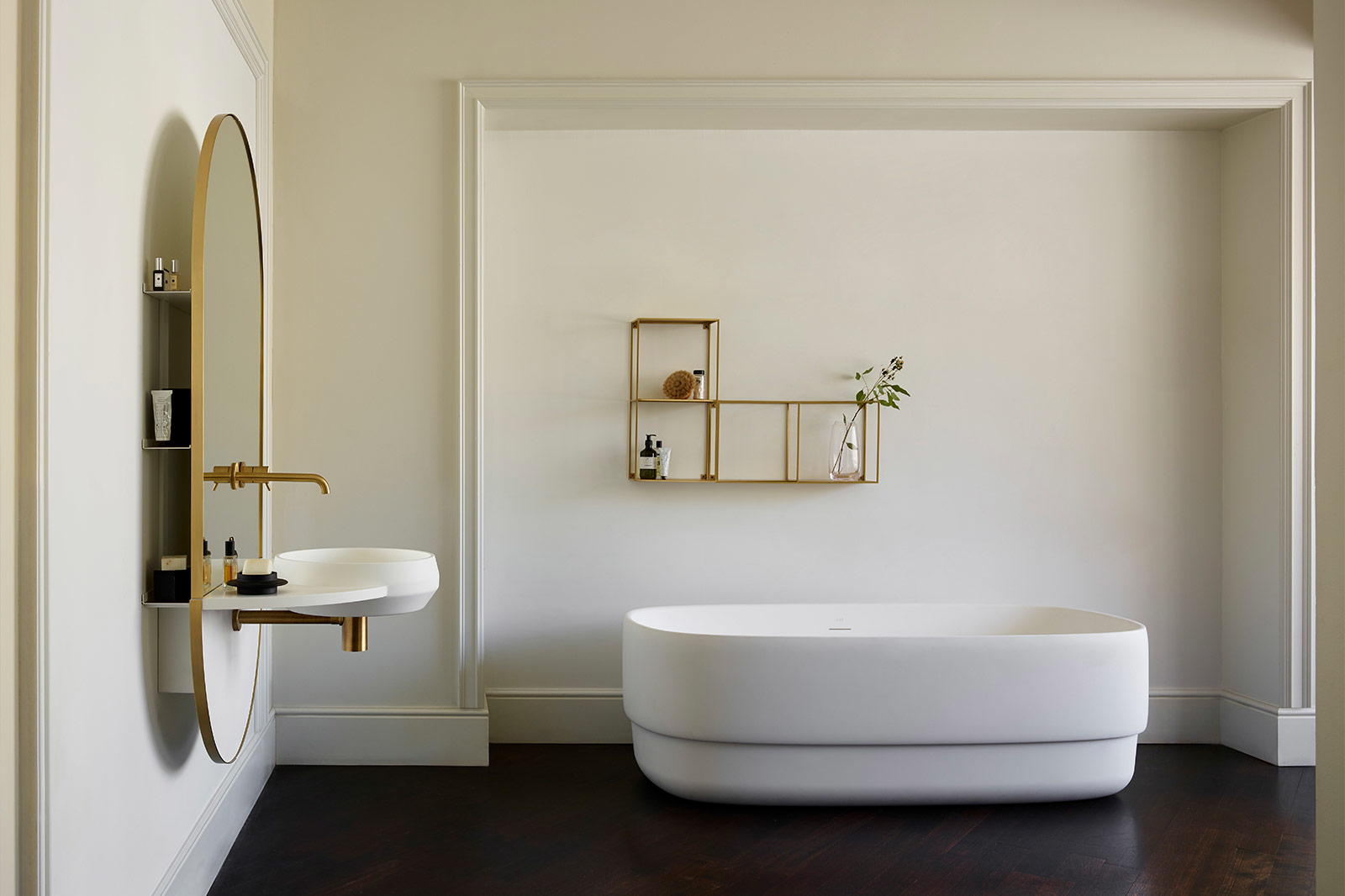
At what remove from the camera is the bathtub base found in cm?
262

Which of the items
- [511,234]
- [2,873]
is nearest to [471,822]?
[2,873]

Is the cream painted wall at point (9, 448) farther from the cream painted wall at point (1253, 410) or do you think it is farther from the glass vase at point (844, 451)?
the cream painted wall at point (1253, 410)

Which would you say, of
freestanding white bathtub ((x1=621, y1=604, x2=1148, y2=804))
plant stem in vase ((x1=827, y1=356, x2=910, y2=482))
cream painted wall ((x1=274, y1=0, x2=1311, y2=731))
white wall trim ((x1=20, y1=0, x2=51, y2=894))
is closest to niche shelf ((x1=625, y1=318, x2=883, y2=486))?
plant stem in vase ((x1=827, y1=356, x2=910, y2=482))

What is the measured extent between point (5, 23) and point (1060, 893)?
2864 mm

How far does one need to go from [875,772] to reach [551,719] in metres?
Result: 1.29

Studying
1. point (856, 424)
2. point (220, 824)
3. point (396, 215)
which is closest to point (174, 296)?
point (396, 215)

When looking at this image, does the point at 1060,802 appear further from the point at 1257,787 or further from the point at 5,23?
the point at 5,23

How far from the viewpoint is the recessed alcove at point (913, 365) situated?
3.33 meters

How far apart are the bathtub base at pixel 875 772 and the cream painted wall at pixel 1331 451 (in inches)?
49.3

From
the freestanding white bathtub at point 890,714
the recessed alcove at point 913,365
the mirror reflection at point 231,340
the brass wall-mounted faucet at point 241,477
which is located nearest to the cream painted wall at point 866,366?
the recessed alcove at point 913,365

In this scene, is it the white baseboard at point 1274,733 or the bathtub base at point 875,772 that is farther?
the white baseboard at point 1274,733

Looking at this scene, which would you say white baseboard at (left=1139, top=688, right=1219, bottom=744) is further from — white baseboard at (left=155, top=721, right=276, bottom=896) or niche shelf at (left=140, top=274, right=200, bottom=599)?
niche shelf at (left=140, top=274, right=200, bottom=599)

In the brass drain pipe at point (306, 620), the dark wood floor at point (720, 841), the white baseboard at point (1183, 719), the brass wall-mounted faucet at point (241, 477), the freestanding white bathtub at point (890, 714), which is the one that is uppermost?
the brass wall-mounted faucet at point (241, 477)

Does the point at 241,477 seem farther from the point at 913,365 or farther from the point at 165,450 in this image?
the point at 913,365
